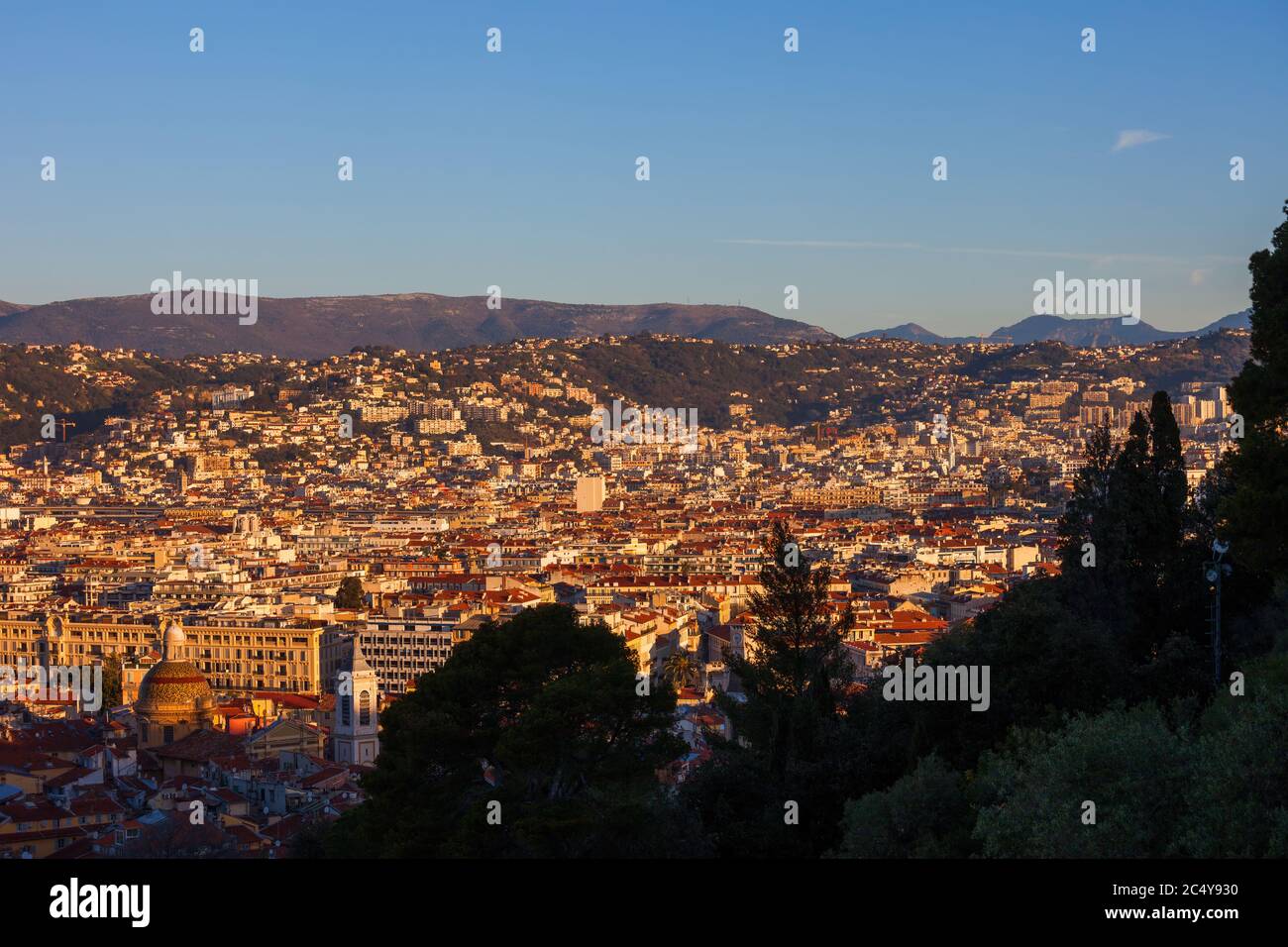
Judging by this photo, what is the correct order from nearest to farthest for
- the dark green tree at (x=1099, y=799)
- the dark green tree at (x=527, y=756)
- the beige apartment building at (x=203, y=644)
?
the dark green tree at (x=1099, y=799) → the dark green tree at (x=527, y=756) → the beige apartment building at (x=203, y=644)

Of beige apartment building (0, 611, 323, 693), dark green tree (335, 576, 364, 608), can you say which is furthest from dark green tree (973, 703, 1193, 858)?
dark green tree (335, 576, 364, 608)

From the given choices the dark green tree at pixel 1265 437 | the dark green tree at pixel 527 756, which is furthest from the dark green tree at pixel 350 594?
the dark green tree at pixel 1265 437

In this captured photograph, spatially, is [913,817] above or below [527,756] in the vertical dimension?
below

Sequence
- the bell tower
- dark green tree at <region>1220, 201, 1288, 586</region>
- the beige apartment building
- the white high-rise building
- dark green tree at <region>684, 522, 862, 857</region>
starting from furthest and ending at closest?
1. the white high-rise building
2. the beige apartment building
3. the bell tower
4. dark green tree at <region>684, 522, 862, 857</region>
5. dark green tree at <region>1220, 201, 1288, 586</region>

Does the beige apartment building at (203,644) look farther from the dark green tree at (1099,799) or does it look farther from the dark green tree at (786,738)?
the dark green tree at (1099,799)

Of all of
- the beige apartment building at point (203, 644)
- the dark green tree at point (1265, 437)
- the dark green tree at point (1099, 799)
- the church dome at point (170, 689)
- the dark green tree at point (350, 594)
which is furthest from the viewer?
the dark green tree at point (350, 594)

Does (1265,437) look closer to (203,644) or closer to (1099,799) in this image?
(1099,799)

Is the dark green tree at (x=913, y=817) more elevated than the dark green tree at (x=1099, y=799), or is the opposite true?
the dark green tree at (x=1099, y=799)

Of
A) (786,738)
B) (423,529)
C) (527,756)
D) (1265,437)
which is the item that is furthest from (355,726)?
(423,529)

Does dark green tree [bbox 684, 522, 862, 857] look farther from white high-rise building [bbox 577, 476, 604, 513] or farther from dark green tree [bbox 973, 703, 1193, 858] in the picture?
white high-rise building [bbox 577, 476, 604, 513]
